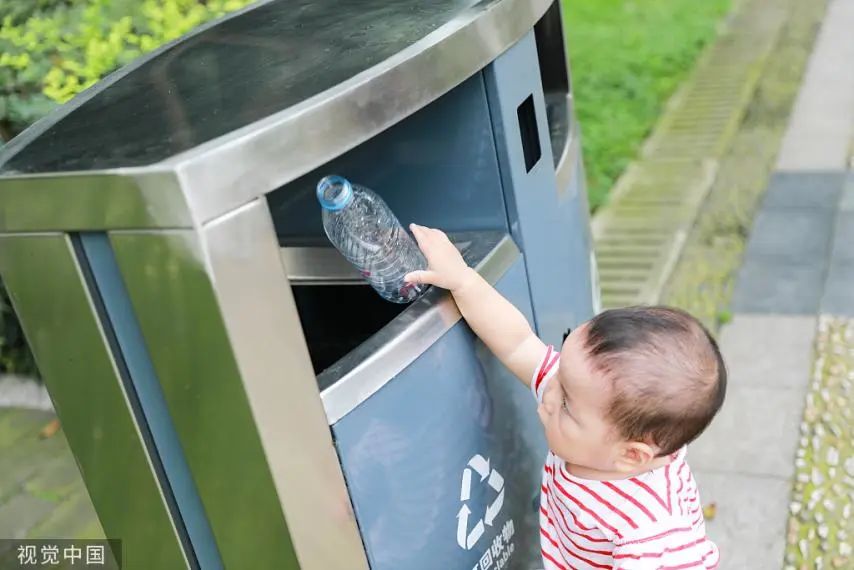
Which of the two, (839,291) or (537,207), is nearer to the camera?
(537,207)

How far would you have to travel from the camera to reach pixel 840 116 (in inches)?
201

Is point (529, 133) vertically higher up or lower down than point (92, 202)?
lower down

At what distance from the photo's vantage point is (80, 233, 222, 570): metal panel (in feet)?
3.73

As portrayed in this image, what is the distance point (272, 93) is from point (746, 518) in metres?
1.93

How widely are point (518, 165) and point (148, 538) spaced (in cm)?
86

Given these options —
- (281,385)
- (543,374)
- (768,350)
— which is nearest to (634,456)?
(543,374)

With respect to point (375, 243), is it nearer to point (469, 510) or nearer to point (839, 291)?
point (469, 510)

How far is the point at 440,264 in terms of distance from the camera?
149 cm

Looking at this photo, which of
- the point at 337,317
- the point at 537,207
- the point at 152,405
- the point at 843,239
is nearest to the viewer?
the point at 152,405

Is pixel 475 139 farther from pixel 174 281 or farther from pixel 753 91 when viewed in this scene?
pixel 753 91

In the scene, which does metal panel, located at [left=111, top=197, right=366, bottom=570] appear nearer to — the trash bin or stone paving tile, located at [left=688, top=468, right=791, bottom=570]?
the trash bin

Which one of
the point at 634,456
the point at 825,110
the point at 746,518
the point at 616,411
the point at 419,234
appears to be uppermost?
the point at 419,234

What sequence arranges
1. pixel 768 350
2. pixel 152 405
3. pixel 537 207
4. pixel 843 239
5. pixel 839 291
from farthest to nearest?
pixel 843 239 → pixel 839 291 → pixel 768 350 → pixel 537 207 → pixel 152 405

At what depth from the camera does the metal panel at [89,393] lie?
1160 millimetres
